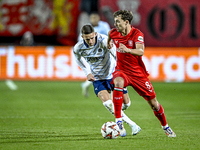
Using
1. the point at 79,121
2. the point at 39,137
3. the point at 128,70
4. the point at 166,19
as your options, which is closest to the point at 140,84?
the point at 128,70

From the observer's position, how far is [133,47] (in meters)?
5.61

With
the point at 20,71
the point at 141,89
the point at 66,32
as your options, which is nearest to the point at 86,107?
the point at 141,89

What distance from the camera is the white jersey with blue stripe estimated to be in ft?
20.6

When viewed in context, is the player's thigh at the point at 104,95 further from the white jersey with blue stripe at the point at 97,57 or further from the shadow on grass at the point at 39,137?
the shadow on grass at the point at 39,137

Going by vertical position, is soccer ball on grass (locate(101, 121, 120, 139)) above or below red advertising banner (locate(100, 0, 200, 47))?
below

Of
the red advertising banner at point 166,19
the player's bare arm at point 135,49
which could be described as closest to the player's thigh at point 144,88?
the player's bare arm at point 135,49

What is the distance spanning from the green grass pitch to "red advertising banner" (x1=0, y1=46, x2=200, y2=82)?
2376 millimetres

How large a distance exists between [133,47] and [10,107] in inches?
177

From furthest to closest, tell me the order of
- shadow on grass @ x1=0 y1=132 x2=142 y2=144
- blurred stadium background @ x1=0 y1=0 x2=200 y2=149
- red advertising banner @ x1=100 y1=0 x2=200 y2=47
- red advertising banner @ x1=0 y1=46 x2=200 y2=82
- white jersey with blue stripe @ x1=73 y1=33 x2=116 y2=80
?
red advertising banner @ x1=100 y1=0 x2=200 y2=47, red advertising banner @ x1=0 y1=46 x2=200 y2=82, white jersey with blue stripe @ x1=73 y1=33 x2=116 y2=80, blurred stadium background @ x1=0 y1=0 x2=200 y2=149, shadow on grass @ x1=0 y1=132 x2=142 y2=144

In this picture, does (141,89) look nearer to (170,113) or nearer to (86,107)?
(170,113)

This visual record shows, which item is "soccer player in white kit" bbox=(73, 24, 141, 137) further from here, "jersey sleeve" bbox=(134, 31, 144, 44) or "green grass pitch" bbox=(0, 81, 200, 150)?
"jersey sleeve" bbox=(134, 31, 144, 44)

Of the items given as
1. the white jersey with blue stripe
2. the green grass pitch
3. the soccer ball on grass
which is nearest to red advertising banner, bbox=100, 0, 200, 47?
the green grass pitch

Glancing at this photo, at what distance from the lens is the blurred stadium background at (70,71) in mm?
6180

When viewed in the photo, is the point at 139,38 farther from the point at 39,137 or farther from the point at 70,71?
the point at 70,71
